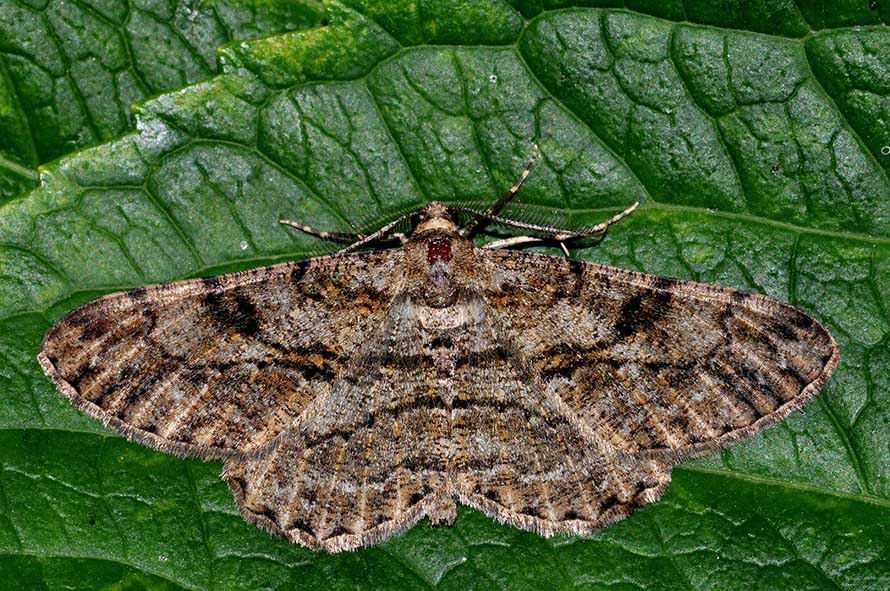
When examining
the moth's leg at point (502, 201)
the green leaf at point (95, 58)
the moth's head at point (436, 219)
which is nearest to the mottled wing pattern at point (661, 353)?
the moth's leg at point (502, 201)

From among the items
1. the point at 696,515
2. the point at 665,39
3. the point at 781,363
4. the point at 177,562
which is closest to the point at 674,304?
the point at 781,363

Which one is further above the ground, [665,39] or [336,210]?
[665,39]

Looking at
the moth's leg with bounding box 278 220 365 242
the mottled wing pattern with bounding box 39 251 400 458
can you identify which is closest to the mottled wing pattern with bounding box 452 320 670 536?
the mottled wing pattern with bounding box 39 251 400 458

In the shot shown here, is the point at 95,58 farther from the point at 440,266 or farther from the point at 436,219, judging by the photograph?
the point at 440,266

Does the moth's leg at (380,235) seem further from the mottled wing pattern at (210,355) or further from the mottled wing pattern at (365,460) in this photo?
the mottled wing pattern at (365,460)

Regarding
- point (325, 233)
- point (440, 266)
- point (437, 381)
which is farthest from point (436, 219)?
point (437, 381)

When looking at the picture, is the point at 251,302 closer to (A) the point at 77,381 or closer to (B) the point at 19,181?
(A) the point at 77,381

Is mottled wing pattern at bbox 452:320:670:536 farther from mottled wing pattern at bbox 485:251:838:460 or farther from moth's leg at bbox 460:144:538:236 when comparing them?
moth's leg at bbox 460:144:538:236
